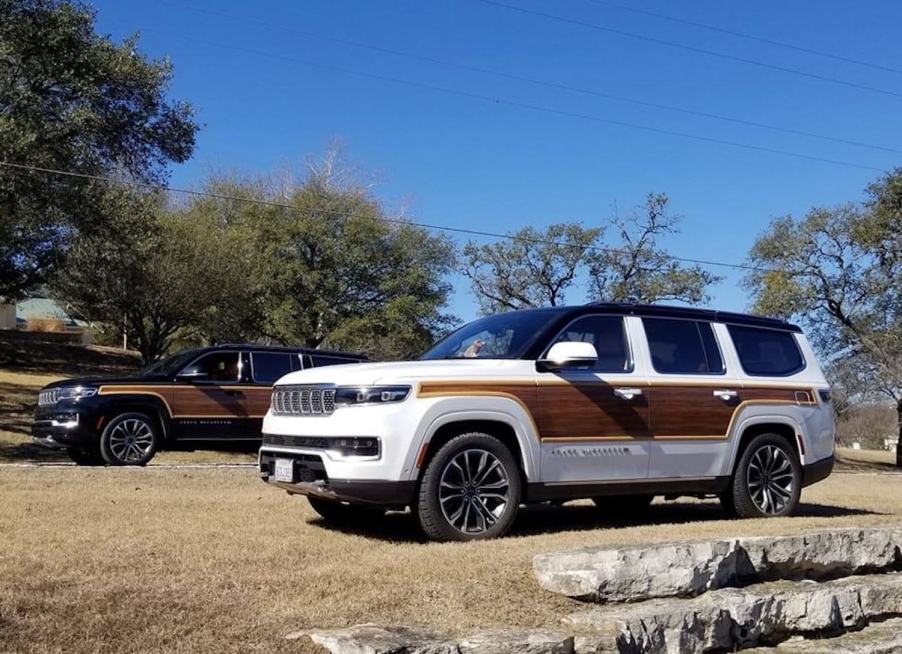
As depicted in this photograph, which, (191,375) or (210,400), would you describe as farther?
(210,400)

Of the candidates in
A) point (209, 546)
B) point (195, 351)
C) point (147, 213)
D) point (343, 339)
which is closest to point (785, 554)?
point (209, 546)

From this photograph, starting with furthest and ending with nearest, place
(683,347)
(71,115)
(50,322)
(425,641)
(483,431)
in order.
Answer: (50,322) → (71,115) → (683,347) → (483,431) → (425,641)

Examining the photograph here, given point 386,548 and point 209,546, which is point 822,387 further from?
point 209,546

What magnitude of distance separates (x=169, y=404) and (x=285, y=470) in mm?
7347

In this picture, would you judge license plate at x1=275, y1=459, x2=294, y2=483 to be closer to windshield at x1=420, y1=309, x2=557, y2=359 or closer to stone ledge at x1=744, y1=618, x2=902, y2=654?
windshield at x1=420, y1=309, x2=557, y2=359

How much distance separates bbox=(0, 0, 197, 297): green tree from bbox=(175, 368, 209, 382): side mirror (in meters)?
4.57

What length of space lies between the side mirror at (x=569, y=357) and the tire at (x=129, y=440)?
8.26 metres

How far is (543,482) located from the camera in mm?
6984

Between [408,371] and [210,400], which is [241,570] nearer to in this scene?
[408,371]

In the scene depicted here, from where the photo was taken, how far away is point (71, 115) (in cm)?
1656

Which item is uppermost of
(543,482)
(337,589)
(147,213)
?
(147,213)

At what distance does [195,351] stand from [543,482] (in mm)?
8753

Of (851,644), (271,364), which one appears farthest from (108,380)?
(851,644)

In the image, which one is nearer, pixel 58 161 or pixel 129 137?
pixel 58 161
